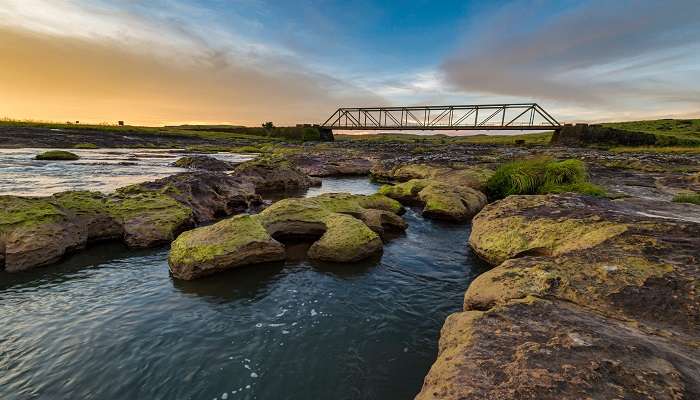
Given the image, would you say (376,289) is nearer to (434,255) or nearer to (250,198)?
(434,255)

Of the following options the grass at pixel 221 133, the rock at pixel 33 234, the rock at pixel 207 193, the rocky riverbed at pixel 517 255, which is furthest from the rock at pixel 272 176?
the grass at pixel 221 133

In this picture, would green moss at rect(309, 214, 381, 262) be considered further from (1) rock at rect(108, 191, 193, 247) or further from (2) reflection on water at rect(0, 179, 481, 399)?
(1) rock at rect(108, 191, 193, 247)

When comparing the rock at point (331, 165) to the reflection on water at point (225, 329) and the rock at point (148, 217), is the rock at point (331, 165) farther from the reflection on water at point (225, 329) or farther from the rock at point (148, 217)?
the reflection on water at point (225, 329)

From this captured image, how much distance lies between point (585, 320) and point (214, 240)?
35.7ft

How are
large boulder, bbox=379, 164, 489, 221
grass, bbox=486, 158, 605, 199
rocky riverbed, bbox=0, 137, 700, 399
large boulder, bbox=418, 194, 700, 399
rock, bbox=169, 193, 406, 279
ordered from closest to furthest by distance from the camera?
large boulder, bbox=418, 194, 700, 399 < rocky riverbed, bbox=0, 137, 700, 399 < rock, bbox=169, 193, 406, 279 < large boulder, bbox=379, 164, 489, 221 < grass, bbox=486, 158, 605, 199

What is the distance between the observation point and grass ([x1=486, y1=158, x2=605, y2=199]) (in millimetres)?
21047

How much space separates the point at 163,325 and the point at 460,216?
600 inches

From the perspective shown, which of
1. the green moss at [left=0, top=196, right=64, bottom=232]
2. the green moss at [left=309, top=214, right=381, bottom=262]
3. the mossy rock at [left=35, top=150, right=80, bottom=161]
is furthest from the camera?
the mossy rock at [left=35, top=150, right=80, bottom=161]

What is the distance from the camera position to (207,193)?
67.5 feet

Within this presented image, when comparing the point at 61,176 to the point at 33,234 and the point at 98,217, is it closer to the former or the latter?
the point at 98,217

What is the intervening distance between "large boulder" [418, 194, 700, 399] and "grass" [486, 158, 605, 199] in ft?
35.6

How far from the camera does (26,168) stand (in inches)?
1270

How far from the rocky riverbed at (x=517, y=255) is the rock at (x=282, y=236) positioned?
0.20 feet

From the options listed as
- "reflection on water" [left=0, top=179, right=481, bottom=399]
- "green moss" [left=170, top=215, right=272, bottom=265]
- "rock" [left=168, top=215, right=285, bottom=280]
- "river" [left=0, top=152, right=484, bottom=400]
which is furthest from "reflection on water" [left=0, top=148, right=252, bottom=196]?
"rock" [left=168, top=215, right=285, bottom=280]
